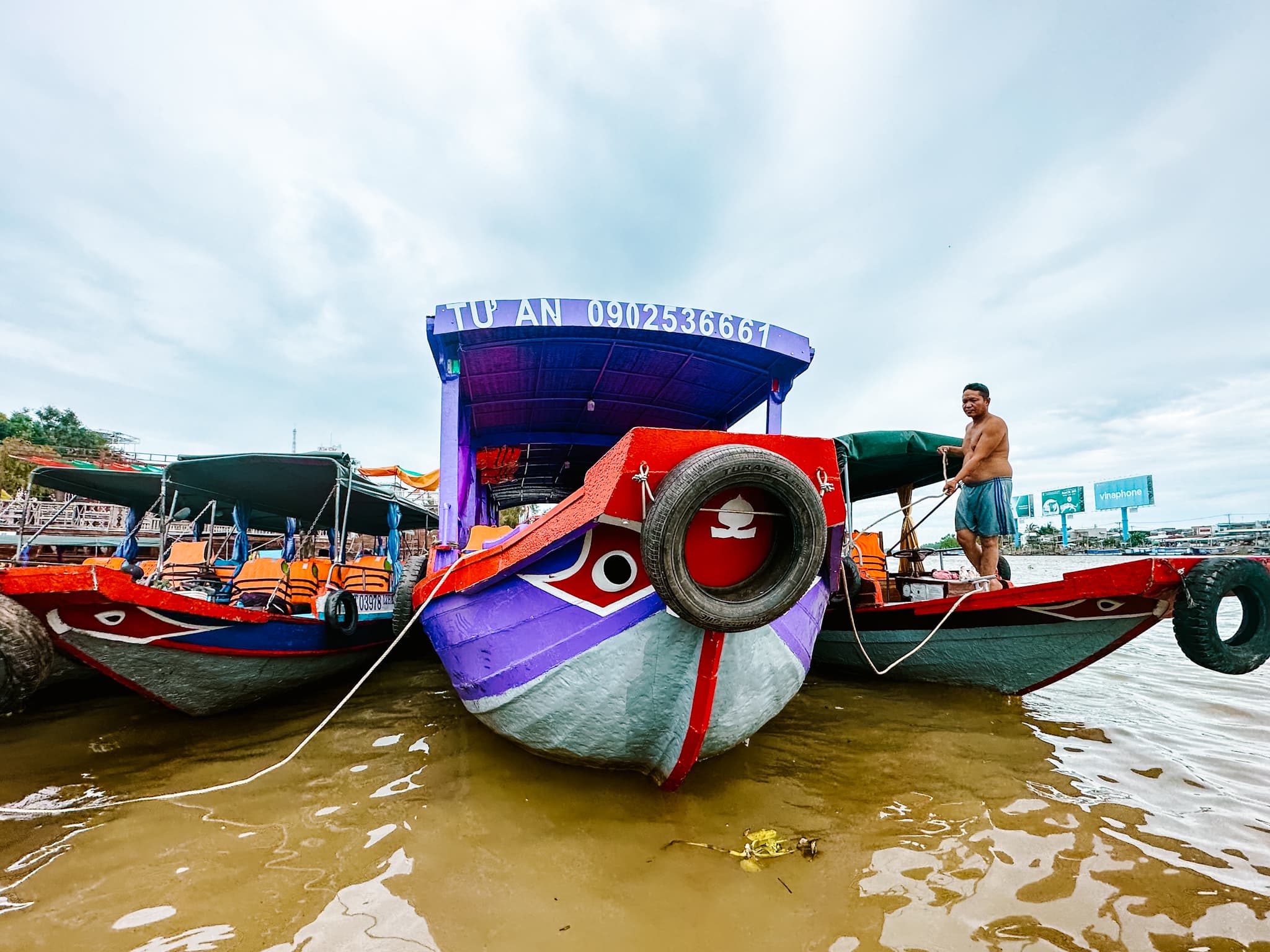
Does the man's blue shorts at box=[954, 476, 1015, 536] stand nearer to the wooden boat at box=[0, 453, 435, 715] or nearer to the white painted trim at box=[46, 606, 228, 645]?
the wooden boat at box=[0, 453, 435, 715]

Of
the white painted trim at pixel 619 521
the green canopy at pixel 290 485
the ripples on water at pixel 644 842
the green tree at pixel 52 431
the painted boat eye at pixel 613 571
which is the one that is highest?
the green tree at pixel 52 431

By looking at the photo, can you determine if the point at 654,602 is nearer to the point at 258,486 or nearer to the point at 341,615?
the point at 341,615

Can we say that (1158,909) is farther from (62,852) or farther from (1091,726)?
(62,852)

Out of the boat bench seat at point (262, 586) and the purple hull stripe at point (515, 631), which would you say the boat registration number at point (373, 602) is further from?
the purple hull stripe at point (515, 631)

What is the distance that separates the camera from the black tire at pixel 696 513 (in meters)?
2.24

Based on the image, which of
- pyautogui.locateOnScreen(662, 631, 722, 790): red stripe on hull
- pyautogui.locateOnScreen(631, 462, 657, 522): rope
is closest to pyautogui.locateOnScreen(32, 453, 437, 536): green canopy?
pyautogui.locateOnScreen(631, 462, 657, 522): rope

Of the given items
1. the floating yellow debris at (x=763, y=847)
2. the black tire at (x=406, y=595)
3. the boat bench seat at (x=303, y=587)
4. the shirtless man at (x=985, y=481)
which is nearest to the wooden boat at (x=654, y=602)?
the floating yellow debris at (x=763, y=847)

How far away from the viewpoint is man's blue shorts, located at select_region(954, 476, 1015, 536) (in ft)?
15.1

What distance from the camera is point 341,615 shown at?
218 inches

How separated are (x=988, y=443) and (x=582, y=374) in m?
4.33

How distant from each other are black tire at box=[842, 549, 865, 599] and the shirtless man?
98 centimetres

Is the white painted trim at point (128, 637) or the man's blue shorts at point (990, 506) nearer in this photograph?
the white painted trim at point (128, 637)

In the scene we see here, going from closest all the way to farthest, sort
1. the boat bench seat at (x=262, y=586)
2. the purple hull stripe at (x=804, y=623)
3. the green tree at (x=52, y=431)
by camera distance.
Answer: the purple hull stripe at (x=804, y=623) → the boat bench seat at (x=262, y=586) → the green tree at (x=52, y=431)

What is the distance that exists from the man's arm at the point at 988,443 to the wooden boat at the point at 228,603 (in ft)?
18.0
